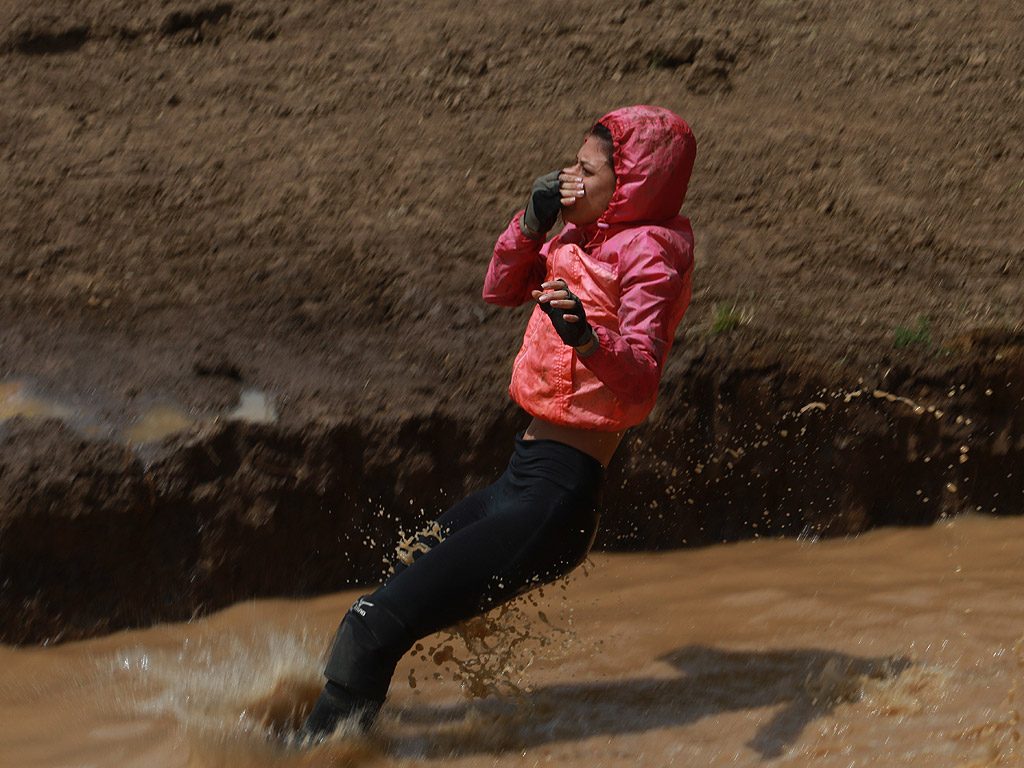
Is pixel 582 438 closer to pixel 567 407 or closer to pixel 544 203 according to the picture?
pixel 567 407

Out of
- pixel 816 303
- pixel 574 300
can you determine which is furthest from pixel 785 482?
pixel 574 300

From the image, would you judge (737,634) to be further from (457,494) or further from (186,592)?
(186,592)

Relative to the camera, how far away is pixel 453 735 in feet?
9.20

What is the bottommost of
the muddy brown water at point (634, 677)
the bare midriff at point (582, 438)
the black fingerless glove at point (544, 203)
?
the muddy brown water at point (634, 677)

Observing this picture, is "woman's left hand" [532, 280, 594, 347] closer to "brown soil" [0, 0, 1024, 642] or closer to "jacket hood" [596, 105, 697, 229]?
"jacket hood" [596, 105, 697, 229]

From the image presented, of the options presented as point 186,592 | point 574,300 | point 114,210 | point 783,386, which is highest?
point 574,300

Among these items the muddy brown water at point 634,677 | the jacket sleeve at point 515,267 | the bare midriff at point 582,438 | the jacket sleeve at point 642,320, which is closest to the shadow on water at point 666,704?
the muddy brown water at point 634,677

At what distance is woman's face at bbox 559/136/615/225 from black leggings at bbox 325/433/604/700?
60cm

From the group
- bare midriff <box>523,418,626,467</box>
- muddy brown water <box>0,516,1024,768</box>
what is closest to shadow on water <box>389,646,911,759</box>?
muddy brown water <box>0,516,1024,768</box>

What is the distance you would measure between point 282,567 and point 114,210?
2033 millimetres

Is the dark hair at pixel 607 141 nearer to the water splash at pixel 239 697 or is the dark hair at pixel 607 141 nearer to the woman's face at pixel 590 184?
the woman's face at pixel 590 184

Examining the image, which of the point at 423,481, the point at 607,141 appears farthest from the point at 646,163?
the point at 423,481

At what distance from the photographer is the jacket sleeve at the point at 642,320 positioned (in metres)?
2.32

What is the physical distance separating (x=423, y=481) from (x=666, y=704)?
1291mm
